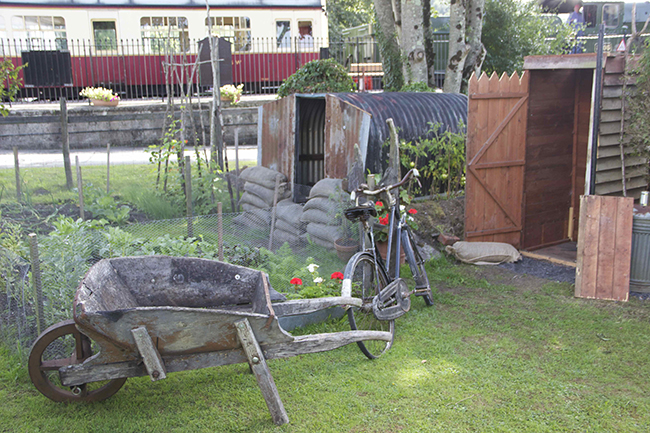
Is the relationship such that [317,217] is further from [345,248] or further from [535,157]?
[535,157]

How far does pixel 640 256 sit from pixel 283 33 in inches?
636

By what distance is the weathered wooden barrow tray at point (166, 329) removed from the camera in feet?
10.5

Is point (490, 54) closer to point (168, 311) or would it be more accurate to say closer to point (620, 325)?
point (620, 325)

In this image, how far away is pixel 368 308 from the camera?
4496 mm

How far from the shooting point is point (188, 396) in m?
3.89

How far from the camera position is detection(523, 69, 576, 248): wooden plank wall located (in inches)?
296

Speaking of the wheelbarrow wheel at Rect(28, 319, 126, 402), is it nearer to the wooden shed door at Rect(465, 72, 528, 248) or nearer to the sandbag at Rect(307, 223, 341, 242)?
the sandbag at Rect(307, 223, 341, 242)

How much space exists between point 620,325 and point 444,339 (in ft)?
5.60

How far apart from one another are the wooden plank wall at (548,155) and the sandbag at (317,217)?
2869 mm

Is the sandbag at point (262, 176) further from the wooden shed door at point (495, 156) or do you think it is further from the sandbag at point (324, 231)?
the wooden shed door at point (495, 156)

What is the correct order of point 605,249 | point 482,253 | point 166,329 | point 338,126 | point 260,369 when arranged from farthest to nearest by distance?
point 338,126 → point 482,253 → point 605,249 → point 260,369 → point 166,329

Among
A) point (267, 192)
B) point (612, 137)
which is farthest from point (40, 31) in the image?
point (612, 137)

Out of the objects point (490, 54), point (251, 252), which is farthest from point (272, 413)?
point (490, 54)

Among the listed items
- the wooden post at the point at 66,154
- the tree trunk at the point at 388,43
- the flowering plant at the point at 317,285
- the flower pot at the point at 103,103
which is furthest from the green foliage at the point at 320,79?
the flower pot at the point at 103,103
